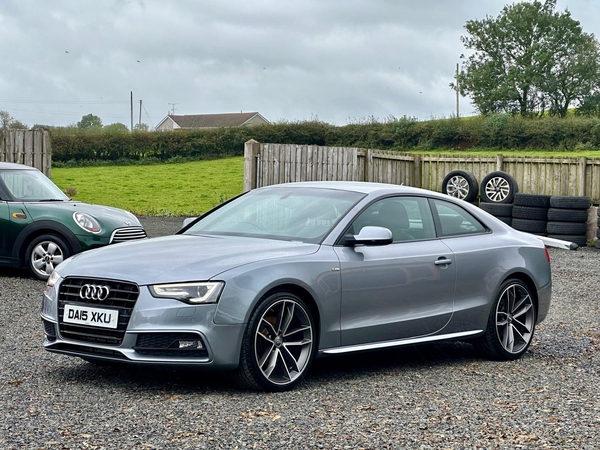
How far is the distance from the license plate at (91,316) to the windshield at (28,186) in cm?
729

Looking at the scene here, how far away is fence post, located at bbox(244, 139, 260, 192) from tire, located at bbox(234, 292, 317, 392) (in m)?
15.0

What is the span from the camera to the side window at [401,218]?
23.9 feet

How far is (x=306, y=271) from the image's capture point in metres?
6.41

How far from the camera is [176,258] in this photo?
6277mm

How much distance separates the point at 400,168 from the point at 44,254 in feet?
49.2

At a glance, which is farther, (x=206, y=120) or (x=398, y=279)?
(x=206, y=120)

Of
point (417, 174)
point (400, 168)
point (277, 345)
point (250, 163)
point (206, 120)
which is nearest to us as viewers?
point (277, 345)

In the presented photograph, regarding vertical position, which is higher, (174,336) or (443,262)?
(443,262)

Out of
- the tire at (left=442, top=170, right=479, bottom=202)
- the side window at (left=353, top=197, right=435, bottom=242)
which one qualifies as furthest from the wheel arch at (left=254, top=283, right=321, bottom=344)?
the tire at (left=442, top=170, right=479, bottom=202)

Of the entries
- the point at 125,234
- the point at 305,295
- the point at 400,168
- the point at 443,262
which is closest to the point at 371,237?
the point at 305,295

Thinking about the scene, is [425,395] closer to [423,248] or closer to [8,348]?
[423,248]

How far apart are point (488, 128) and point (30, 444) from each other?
41682 mm

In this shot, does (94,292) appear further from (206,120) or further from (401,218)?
(206,120)

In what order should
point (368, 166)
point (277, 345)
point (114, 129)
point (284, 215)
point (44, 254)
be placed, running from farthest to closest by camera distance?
1. point (114, 129)
2. point (368, 166)
3. point (44, 254)
4. point (284, 215)
5. point (277, 345)
